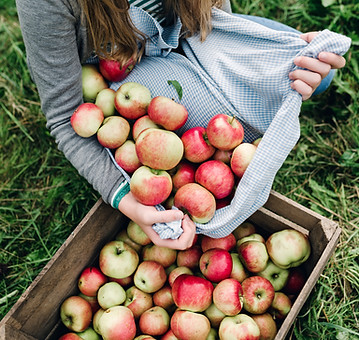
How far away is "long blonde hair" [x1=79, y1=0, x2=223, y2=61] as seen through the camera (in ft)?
4.51

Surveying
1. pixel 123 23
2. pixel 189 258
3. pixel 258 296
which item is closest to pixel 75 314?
pixel 189 258

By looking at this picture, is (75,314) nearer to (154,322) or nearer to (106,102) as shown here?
(154,322)

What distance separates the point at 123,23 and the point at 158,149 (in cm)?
51

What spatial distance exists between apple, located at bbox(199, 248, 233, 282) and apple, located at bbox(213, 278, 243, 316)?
0.04 m

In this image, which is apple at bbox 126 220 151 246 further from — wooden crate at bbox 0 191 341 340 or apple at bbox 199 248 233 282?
apple at bbox 199 248 233 282

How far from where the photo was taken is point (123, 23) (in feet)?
4.74

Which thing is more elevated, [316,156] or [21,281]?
[316,156]

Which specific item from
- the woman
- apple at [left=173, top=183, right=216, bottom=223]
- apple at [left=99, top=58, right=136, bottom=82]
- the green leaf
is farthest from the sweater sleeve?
the green leaf

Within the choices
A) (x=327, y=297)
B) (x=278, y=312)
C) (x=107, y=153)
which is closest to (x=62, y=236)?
(x=107, y=153)

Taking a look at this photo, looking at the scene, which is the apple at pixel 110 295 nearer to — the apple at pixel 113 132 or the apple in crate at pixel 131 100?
the apple at pixel 113 132

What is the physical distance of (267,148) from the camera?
1354mm

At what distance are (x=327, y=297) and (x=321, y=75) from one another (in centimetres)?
106

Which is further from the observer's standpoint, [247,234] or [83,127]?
[247,234]

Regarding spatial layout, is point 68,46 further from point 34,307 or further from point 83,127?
point 34,307
